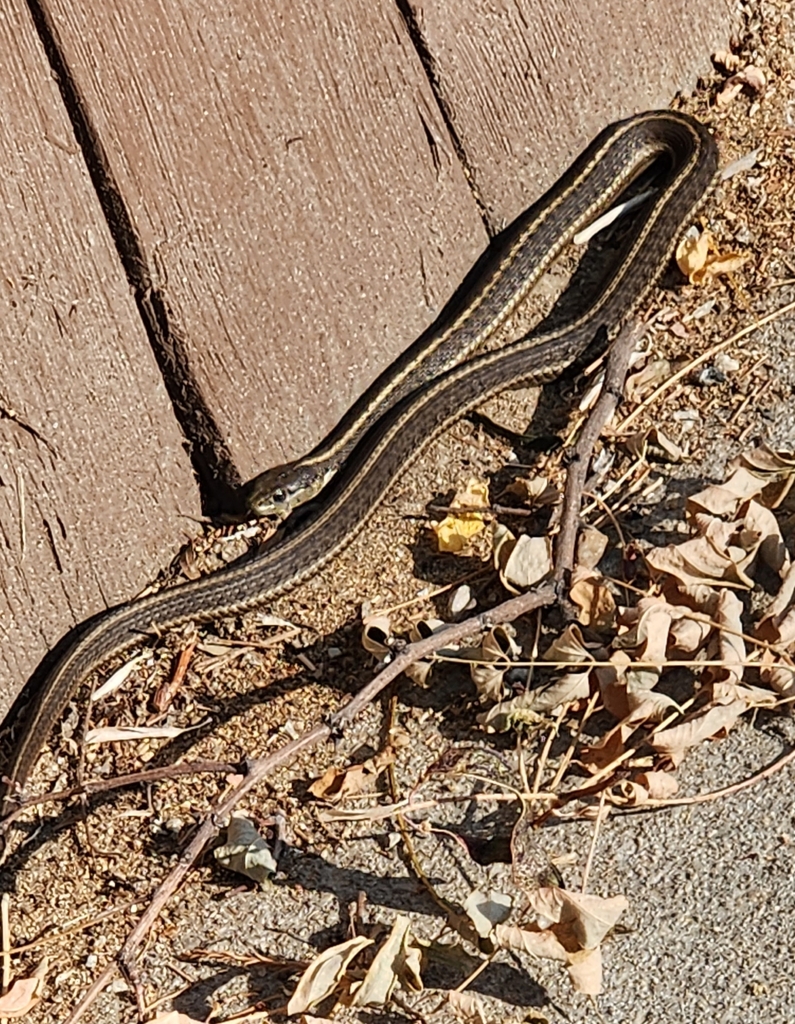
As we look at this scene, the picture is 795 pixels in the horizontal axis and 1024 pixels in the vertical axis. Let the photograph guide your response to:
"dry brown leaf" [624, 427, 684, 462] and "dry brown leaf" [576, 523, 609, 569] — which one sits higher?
"dry brown leaf" [624, 427, 684, 462]

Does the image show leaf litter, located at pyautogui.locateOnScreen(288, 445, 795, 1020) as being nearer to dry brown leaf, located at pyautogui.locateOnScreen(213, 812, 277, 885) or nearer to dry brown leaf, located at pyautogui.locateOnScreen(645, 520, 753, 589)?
dry brown leaf, located at pyautogui.locateOnScreen(645, 520, 753, 589)

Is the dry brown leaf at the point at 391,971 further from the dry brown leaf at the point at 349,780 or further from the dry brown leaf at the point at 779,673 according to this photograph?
the dry brown leaf at the point at 779,673

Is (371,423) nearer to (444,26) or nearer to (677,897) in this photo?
(444,26)

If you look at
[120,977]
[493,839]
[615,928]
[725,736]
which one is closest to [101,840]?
[120,977]

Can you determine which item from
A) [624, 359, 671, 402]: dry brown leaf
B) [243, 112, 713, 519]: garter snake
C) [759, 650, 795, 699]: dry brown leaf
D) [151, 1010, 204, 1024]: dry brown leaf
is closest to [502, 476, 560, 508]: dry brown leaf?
[624, 359, 671, 402]: dry brown leaf

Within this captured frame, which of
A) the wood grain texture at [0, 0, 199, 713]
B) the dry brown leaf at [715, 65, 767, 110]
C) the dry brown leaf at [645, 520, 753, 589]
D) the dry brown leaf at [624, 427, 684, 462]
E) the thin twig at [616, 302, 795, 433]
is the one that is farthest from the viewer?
the dry brown leaf at [715, 65, 767, 110]

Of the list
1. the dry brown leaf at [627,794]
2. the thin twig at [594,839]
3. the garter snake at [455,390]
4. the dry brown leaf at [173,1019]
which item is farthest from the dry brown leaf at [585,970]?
the garter snake at [455,390]
